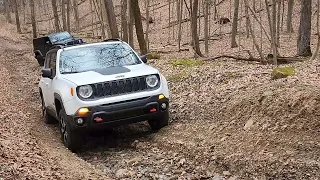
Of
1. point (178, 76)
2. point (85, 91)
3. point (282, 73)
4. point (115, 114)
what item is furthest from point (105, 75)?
point (178, 76)

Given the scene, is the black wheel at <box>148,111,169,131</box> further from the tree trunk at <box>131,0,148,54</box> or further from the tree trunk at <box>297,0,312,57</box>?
the tree trunk at <box>131,0,148,54</box>

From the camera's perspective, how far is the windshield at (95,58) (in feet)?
27.9

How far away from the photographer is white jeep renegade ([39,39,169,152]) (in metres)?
7.29

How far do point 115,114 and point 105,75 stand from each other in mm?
772

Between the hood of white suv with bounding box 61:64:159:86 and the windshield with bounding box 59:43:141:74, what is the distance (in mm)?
388

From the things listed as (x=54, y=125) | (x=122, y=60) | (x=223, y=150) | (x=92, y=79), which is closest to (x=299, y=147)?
(x=223, y=150)

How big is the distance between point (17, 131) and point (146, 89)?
2.75m

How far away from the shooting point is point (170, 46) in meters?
29.1

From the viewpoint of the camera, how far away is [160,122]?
8.21 metres

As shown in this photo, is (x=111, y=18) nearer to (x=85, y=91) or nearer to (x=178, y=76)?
(x=178, y=76)

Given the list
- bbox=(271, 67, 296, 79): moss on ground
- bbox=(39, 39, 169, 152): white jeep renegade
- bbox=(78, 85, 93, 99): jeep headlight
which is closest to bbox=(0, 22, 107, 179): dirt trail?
bbox=(39, 39, 169, 152): white jeep renegade

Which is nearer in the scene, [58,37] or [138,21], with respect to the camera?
[138,21]

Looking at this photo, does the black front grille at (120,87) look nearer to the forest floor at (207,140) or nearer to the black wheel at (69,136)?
the black wheel at (69,136)

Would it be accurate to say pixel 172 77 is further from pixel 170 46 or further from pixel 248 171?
pixel 170 46
